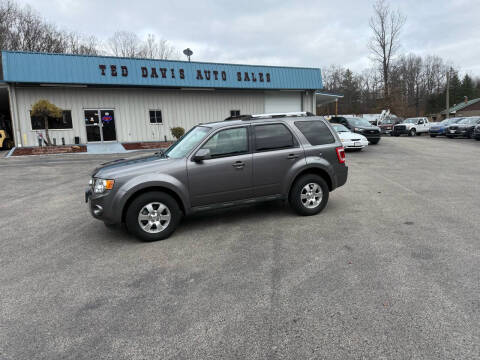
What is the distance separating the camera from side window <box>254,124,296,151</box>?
5738mm

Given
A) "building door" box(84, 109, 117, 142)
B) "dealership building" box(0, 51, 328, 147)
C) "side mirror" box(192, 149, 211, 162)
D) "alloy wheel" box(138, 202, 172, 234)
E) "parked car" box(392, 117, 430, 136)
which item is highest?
"dealership building" box(0, 51, 328, 147)

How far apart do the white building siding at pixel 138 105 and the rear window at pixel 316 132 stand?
726 inches

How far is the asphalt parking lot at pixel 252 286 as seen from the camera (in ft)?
8.76

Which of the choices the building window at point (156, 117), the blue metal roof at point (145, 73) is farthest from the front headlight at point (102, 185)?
the building window at point (156, 117)

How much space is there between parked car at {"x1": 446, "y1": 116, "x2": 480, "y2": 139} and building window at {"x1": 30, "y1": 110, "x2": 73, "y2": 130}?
27.2 metres

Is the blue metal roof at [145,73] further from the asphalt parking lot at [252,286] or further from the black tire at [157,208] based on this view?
the black tire at [157,208]

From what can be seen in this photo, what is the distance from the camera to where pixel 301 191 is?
5.98 meters

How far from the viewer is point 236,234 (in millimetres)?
5270

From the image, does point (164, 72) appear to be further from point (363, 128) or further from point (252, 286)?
point (252, 286)

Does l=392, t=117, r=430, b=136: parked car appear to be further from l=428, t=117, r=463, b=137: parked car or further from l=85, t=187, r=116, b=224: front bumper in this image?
l=85, t=187, r=116, b=224: front bumper

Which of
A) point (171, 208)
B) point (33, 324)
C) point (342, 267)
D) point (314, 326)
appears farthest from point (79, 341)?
point (342, 267)

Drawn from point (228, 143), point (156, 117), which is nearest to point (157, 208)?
point (228, 143)

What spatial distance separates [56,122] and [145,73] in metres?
6.24

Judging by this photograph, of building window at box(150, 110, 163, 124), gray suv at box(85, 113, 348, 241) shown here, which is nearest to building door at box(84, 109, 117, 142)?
building window at box(150, 110, 163, 124)
